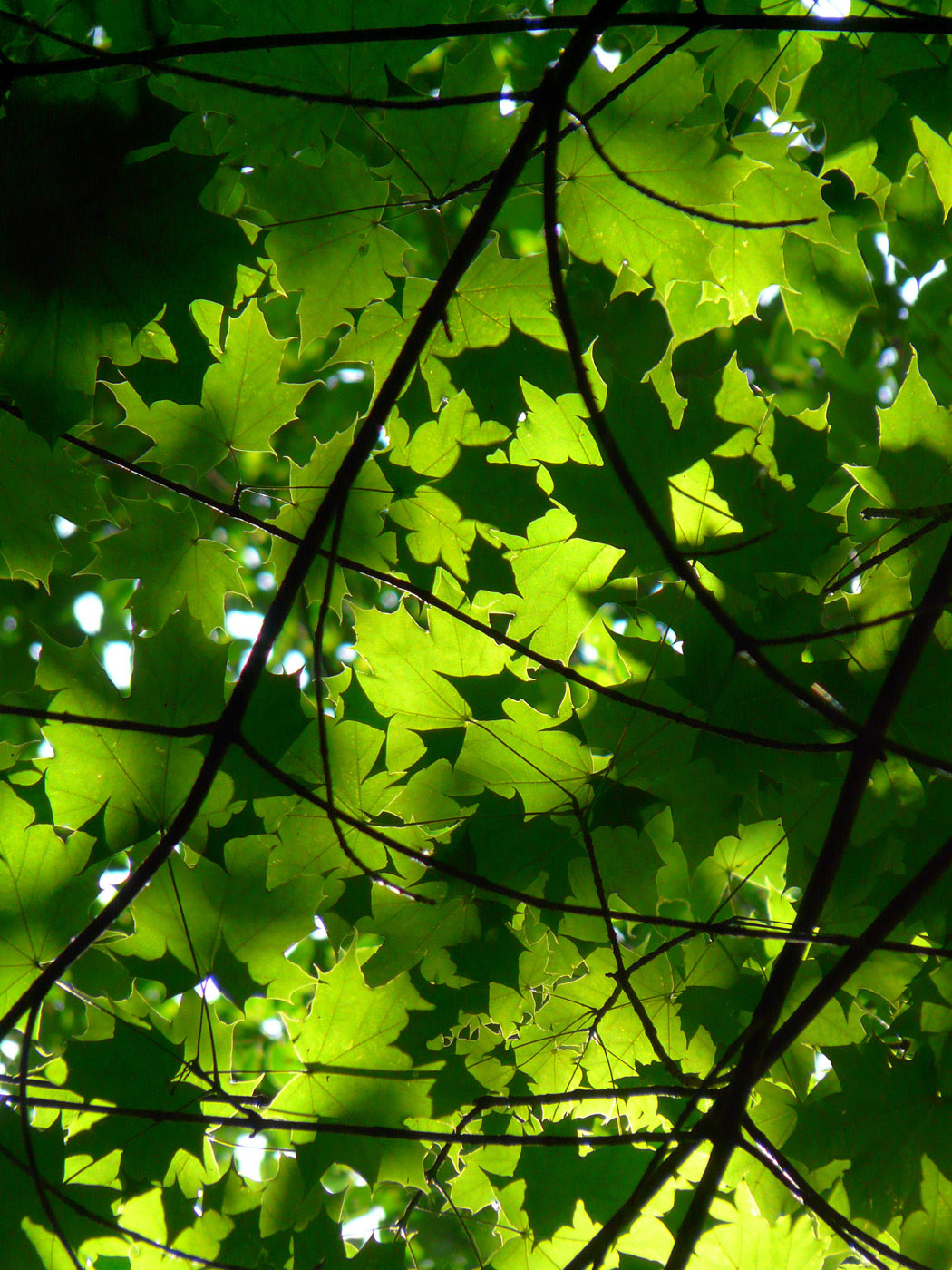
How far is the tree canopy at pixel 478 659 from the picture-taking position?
117 cm

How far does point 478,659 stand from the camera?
124 centimetres

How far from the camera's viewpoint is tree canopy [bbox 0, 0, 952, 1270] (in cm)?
117

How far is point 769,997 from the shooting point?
124 cm

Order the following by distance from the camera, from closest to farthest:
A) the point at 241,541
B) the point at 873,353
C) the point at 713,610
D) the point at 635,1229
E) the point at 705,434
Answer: the point at 713,610
the point at 705,434
the point at 635,1229
the point at 873,353
the point at 241,541

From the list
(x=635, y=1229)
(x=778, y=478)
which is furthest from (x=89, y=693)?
(x=635, y=1229)

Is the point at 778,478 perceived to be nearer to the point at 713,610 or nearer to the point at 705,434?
the point at 705,434

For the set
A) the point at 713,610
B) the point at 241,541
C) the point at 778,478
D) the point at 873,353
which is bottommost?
the point at 713,610

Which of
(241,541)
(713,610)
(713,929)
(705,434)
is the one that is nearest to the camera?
(713,610)

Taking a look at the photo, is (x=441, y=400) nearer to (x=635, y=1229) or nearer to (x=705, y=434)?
(x=705, y=434)

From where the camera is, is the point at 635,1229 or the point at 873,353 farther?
the point at 873,353

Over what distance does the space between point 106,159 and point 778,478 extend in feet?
3.18

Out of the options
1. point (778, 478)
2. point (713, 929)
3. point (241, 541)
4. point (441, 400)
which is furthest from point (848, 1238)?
point (241, 541)

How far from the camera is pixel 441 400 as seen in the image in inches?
51.1

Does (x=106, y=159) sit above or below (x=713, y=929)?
above
